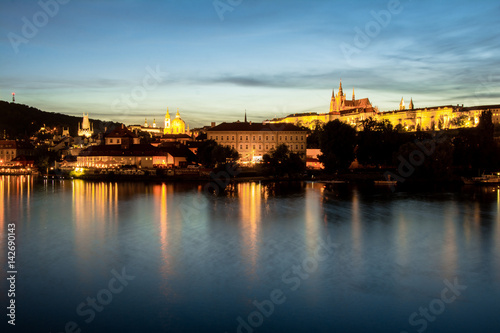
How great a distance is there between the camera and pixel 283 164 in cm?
2975

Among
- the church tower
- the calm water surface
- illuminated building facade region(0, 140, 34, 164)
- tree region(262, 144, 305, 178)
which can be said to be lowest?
the calm water surface

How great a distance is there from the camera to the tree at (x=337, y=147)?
3056cm

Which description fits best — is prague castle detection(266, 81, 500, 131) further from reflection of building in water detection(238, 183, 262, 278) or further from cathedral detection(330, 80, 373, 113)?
reflection of building in water detection(238, 183, 262, 278)

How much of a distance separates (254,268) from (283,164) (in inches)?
822

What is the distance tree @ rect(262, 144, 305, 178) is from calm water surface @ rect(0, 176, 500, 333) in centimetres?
1248

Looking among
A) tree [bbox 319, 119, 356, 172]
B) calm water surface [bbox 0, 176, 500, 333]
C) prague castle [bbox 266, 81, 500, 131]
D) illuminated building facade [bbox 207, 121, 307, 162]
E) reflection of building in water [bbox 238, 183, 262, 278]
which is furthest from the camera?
prague castle [bbox 266, 81, 500, 131]

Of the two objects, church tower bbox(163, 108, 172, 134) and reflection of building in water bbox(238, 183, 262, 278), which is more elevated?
church tower bbox(163, 108, 172, 134)

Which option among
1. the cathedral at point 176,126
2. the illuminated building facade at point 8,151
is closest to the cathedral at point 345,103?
the cathedral at point 176,126

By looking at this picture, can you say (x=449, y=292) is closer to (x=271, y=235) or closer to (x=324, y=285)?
(x=324, y=285)

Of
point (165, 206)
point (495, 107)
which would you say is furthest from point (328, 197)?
point (495, 107)

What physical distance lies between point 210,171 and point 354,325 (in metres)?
25.2

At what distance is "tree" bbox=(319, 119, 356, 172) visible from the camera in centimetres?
3056

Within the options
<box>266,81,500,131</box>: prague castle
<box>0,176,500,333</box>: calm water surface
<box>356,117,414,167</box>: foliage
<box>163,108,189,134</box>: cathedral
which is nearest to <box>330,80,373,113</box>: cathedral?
<box>266,81,500,131</box>: prague castle

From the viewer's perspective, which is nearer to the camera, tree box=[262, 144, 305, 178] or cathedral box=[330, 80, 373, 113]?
tree box=[262, 144, 305, 178]
